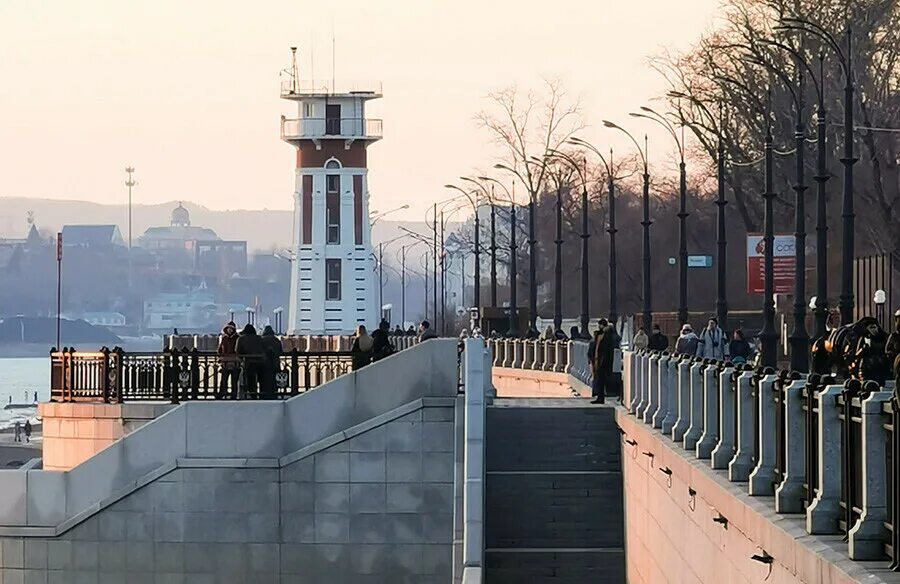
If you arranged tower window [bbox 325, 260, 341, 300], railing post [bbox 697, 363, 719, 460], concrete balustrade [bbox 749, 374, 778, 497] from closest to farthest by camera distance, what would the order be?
1. concrete balustrade [bbox 749, 374, 778, 497]
2. railing post [bbox 697, 363, 719, 460]
3. tower window [bbox 325, 260, 341, 300]

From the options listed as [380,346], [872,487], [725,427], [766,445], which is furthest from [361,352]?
[872,487]

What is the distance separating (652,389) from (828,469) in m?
16.1

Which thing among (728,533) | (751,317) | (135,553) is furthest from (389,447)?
(751,317)

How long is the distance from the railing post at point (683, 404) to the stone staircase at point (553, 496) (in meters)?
5.50

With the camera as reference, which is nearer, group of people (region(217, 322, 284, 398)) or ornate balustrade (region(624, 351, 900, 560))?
ornate balustrade (region(624, 351, 900, 560))

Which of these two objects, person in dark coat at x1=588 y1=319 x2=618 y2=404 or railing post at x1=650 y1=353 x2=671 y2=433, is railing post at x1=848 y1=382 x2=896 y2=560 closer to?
railing post at x1=650 y1=353 x2=671 y2=433

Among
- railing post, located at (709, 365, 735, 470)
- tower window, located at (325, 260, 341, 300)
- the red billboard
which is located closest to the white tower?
tower window, located at (325, 260, 341, 300)

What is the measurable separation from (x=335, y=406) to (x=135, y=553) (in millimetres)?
3597

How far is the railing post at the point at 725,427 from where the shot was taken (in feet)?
64.1

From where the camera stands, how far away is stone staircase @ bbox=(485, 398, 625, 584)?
2992 cm

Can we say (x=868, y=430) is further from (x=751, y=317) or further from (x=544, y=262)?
(x=544, y=262)


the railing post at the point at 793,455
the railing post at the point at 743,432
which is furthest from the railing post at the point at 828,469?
the railing post at the point at 743,432

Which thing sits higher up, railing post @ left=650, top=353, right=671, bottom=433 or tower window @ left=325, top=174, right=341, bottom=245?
tower window @ left=325, top=174, right=341, bottom=245

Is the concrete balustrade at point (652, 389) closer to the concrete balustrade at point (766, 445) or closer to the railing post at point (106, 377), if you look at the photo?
the concrete balustrade at point (766, 445)
